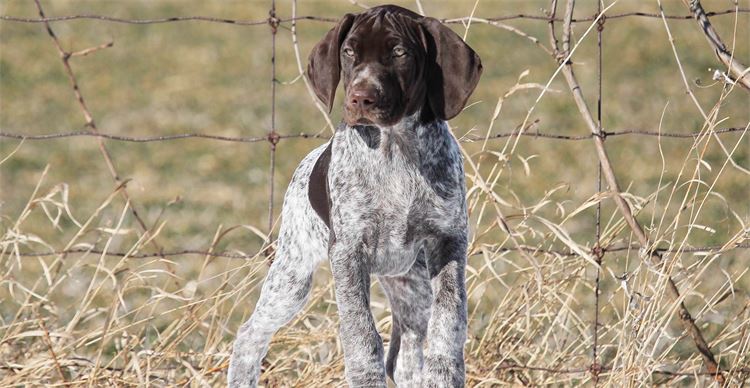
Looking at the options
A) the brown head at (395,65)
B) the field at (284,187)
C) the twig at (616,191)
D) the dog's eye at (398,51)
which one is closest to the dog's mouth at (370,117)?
the brown head at (395,65)

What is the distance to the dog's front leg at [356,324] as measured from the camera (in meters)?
3.71

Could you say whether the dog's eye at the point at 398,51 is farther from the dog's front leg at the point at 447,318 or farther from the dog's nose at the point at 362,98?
the dog's front leg at the point at 447,318

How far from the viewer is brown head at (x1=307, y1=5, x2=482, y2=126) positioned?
3.48 metres

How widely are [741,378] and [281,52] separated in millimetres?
10858

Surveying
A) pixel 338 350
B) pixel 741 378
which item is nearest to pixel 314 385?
pixel 338 350

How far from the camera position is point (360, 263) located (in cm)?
379

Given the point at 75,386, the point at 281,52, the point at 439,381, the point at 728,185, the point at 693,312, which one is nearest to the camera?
the point at 439,381

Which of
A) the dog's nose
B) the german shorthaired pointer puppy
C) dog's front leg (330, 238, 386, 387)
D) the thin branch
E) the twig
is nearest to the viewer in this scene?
the dog's nose

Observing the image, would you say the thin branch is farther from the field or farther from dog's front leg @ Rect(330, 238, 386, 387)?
dog's front leg @ Rect(330, 238, 386, 387)

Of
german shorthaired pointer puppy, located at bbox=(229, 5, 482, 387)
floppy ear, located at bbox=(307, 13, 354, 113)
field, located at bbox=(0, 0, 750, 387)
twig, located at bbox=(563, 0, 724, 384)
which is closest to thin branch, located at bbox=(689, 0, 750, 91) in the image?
field, located at bbox=(0, 0, 750, 387)

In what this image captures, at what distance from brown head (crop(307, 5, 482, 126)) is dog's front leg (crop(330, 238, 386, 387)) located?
46 centimetres

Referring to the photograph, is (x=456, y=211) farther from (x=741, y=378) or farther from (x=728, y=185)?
(x=728, y=185)

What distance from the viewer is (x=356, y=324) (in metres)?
3.72

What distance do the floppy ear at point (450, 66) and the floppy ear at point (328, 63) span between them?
0.23 m
